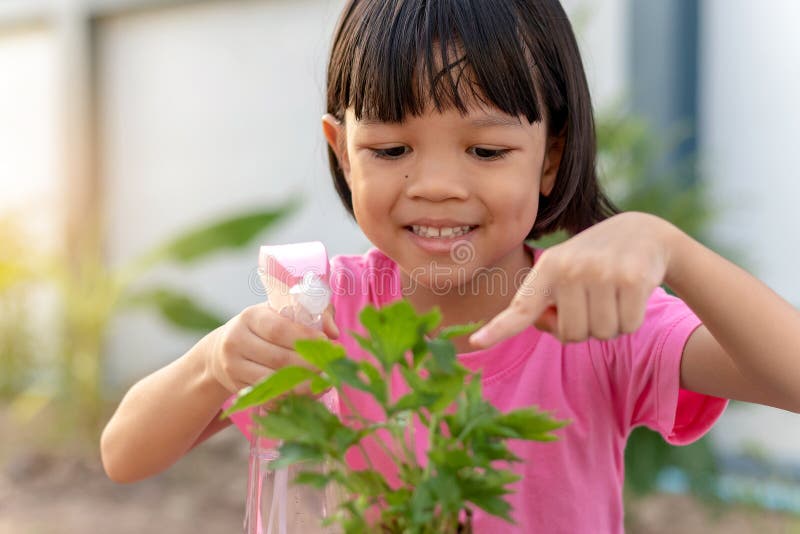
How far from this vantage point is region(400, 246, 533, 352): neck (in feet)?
4.00

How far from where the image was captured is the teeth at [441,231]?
1.02 metres

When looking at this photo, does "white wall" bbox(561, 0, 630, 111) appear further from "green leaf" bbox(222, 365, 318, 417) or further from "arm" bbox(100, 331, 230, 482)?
"green leaf" bbox(222, 365, 318, 417)

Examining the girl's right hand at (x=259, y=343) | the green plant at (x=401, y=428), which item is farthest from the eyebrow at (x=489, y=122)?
the green plant at (x=401, y=428)

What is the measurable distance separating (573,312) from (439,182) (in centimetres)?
29

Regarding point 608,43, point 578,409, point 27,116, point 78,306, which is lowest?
point 78,306

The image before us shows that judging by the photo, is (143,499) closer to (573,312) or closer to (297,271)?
(297,271)

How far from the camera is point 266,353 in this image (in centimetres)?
86

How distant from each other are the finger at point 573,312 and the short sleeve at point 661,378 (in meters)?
0.39

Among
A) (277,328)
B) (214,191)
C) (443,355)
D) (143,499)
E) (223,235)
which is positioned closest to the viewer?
(443,355)

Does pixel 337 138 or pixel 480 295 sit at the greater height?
pixel 337 138

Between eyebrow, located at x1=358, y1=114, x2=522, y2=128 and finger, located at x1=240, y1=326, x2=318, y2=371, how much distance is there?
10.9 inches

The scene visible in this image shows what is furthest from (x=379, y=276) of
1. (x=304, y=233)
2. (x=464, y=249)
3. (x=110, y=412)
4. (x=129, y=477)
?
(x=110, y=412)

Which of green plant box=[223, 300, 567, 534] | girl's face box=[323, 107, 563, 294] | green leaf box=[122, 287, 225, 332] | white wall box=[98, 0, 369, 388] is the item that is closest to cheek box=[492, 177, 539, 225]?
girl's face box=[323, 107, 563, 294]

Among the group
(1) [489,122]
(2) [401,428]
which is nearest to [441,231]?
(1) [489,122]
